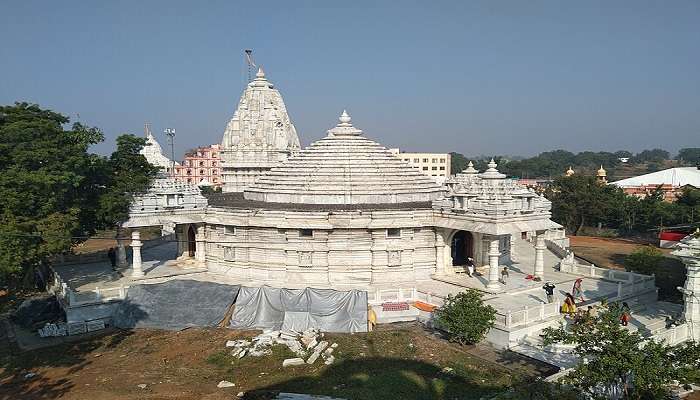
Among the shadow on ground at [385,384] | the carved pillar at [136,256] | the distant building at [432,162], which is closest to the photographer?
the shadow on ground at [385,384]

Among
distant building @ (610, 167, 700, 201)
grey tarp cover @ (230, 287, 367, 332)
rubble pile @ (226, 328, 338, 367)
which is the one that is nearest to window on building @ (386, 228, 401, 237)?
grey tarp cover @ (230, 287, 367, 332)

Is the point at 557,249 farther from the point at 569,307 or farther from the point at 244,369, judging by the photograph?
the point at 244,369

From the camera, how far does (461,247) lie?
1243 inches

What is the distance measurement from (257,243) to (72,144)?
36.6 ft

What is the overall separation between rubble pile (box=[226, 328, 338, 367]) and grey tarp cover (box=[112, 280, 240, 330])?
321 cm

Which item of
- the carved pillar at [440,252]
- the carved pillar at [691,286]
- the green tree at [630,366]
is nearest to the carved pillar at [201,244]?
the carved pillar at [440,252]

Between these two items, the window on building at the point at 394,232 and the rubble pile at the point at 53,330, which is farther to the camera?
the window on building at the point at 394,232

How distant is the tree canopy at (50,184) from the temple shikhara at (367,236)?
2479 millimetres

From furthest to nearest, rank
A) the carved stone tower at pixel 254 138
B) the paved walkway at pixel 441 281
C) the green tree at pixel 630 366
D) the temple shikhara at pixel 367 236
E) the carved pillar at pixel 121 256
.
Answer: the carved stone tower at pixel 254 138 → the carved pillar at pixel 121 256 → the temple shikhara at pixel 367 236 → the paved walkway at pixel 441 281 → the green tree at pixel 630 366

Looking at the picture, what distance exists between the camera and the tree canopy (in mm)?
22672

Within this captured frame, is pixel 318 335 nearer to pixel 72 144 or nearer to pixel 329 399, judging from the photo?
pixel 329 399

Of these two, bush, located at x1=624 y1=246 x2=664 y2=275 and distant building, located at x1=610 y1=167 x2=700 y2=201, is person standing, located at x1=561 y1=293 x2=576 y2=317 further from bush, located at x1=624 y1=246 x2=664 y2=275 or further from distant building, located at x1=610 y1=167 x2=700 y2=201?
distant building, located at x1=610 y1=167 x2=700 y2=201

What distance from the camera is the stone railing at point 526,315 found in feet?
66.3

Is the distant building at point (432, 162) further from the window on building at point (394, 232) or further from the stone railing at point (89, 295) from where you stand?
the stone railing at point (89, 295)
